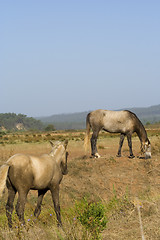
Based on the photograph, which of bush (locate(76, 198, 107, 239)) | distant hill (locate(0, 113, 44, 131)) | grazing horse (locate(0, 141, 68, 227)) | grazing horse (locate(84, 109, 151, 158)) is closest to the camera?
bush (locate(76, 198, 107, 239))

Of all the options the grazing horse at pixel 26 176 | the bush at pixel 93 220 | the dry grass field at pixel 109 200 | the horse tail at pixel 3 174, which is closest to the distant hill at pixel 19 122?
the dry grass field at pixel 109 200

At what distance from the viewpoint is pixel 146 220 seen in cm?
627

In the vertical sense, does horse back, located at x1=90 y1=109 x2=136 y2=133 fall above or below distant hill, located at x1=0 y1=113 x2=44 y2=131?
above

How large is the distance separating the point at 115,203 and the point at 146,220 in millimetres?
1626

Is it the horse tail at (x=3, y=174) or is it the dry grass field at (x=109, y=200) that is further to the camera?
the horse tail at (x=3, y=174)

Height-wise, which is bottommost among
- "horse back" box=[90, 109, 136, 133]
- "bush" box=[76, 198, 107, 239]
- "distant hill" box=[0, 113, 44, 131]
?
"distant hill" box=[0, 113, 44, 131]

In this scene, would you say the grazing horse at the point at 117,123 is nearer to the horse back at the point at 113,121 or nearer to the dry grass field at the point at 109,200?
the horse back at the point at 113,121

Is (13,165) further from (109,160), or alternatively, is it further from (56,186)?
(109,160)

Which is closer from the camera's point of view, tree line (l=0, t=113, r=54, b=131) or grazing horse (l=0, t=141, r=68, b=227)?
grazing horse (l=0, t=141, r=68, b=227)

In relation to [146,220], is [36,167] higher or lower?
higher

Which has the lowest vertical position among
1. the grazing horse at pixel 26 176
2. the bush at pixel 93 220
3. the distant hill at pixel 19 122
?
the distant hill at pixel 19 122

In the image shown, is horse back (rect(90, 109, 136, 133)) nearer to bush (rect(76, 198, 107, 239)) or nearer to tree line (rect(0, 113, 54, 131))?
bush (rect(76, 198, 107, 239))

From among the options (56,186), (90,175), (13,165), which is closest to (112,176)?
(90,175)

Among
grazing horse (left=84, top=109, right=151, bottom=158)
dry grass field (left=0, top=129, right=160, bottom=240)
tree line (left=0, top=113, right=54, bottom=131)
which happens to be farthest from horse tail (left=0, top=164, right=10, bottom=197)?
tree line (left=0, top=113, right=54, bottom=131)
